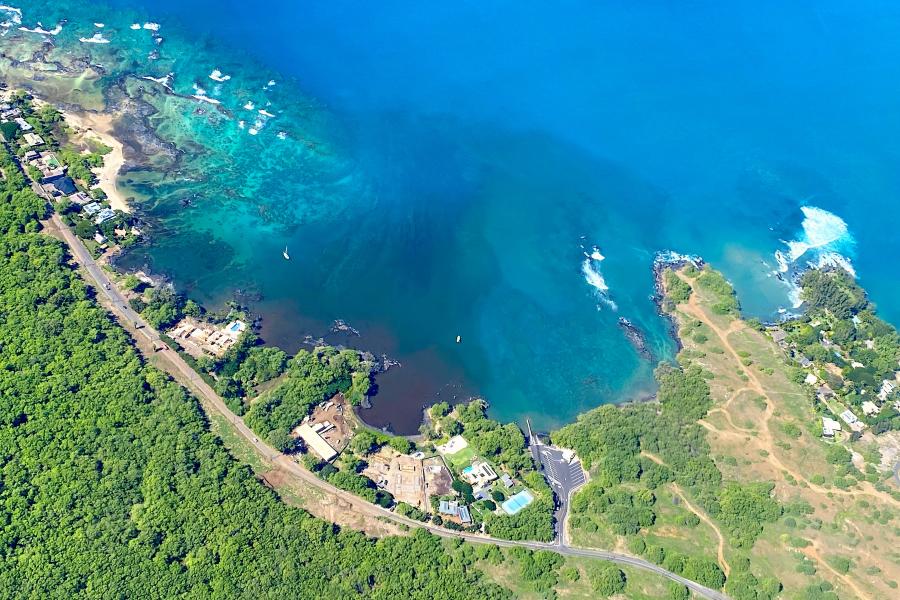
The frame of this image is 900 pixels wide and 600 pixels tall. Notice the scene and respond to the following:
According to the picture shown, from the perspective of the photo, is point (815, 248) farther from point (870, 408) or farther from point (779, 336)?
point (870, 408)

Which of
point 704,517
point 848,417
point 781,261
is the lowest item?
point 704,517

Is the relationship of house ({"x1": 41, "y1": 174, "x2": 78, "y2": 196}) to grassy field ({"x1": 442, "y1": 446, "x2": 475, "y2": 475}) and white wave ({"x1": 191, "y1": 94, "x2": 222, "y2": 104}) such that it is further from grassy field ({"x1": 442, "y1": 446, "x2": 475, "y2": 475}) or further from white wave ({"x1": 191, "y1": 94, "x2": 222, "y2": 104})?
grassy field ({"x1": 442, "y1": 446, "x2": 475, "y2": 475})

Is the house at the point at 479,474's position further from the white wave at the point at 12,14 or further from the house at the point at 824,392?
the white wave at the point at 12,14

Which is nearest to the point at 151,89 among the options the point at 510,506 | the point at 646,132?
the point at 646,132

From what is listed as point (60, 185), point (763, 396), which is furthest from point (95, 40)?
point (763, 396)

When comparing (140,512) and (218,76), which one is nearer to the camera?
(140,512)

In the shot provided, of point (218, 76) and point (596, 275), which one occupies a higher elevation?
point (596, 275)

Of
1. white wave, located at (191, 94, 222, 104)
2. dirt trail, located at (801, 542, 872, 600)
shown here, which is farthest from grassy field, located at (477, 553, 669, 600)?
white wave, located at (191, 94, 222, 104)
